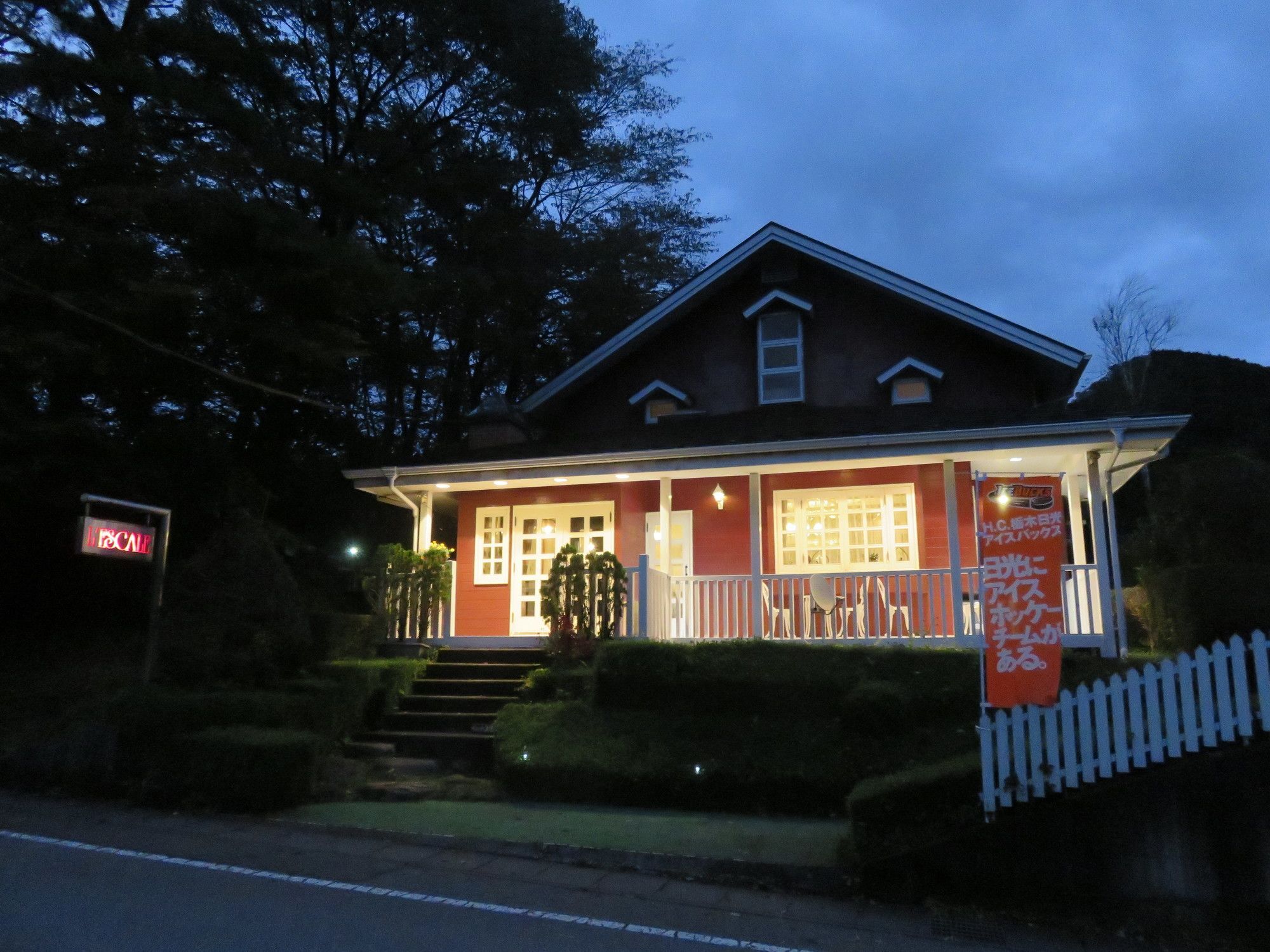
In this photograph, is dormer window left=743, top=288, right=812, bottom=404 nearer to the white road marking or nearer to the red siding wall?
the red siding wall

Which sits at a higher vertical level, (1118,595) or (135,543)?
(135,543)

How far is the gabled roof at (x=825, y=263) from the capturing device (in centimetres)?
1516

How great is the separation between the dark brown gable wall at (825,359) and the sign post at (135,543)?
8.01m

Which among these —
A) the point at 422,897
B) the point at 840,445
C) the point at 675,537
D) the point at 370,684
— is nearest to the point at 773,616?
the point at 840,445

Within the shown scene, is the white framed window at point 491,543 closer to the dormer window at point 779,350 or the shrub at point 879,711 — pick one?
the dormer window at point 779,350

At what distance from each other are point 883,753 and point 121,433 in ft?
41.9

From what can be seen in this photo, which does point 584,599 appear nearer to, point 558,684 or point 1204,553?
point 558,684

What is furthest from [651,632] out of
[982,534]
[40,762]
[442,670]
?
[40,762]

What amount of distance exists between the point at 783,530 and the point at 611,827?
7.77m

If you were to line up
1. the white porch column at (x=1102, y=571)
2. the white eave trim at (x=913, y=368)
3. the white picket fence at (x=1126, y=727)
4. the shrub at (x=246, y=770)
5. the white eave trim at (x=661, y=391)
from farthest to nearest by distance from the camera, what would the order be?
the white eave trim at (x=661, y=391), the white eave trim at (x=913, y=368), the white porch column at (x=1102, y=571), the shrub at (x=246, y=770), the white picket fence at (x=1126, y=727)

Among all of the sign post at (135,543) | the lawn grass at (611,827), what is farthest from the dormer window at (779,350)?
the sign post at (135,543)

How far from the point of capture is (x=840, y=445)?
43.4 feet

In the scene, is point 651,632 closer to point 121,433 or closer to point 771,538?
point 771,538

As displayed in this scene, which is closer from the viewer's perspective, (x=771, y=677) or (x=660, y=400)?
(x=771, y=677)
